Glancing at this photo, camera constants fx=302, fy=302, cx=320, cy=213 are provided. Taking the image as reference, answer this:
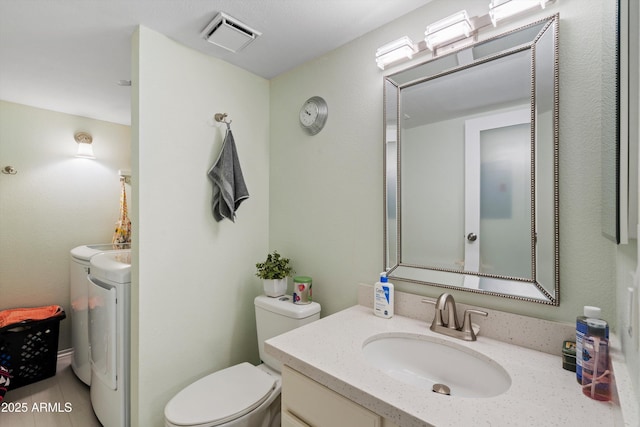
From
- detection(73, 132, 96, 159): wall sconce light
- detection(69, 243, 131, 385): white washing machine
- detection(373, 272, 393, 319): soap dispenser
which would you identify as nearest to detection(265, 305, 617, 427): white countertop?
detection(373, 272, 393, 319): soap dispenser

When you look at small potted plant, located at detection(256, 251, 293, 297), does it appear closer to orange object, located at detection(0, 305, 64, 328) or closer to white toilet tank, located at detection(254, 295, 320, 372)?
white toilet tank, located at detection(254, 295, 320, 372)

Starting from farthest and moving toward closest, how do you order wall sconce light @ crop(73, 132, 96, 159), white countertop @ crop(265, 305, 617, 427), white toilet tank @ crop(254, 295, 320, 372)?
wall sconce light @ crop(73, 132, 96, 159) → white toilet tank @ crop(254, 295, 320, 372) → white countertop @ crop(265, 305, 617, 427)

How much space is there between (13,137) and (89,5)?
196 cm

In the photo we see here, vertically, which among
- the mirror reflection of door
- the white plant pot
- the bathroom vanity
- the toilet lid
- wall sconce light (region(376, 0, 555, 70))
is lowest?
the toilet lid

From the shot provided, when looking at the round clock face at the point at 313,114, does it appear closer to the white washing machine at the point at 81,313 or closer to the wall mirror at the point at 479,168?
the wall mirror at the point at 479,168

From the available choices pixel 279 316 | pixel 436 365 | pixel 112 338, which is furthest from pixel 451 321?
pixel 112 338

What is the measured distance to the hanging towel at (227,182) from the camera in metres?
1.72

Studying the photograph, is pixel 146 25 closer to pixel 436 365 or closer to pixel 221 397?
pixel 221 397

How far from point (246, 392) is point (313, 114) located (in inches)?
59.0

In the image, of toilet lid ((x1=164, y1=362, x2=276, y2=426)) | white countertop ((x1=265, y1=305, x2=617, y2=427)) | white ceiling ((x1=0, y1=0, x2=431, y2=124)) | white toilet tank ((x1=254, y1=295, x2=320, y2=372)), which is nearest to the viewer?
white countertop ((x1=265, y1=305, x2=617, y2=427))

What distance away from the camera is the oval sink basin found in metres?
0.98

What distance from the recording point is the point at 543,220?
A: 1046mm

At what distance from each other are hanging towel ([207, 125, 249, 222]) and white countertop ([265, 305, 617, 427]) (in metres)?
0.89

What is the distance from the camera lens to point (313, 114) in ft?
5.83
